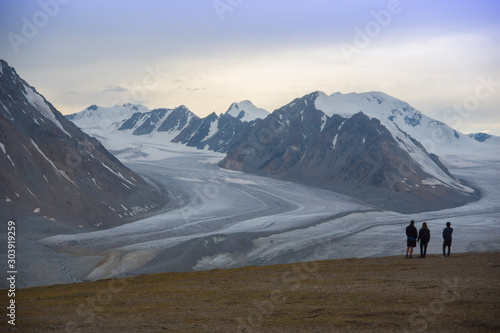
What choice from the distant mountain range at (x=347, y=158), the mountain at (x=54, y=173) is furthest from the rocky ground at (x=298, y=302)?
the distant mountain range at (x=347, y=158)

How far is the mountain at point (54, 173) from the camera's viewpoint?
48594 mm

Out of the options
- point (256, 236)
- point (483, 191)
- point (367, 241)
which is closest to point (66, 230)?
point (256, 236)

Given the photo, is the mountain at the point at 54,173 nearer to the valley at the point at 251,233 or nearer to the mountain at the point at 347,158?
the valley at the point at 251,233

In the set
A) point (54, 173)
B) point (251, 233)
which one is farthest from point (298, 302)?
point (54, 173)

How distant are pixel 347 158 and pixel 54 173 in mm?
60931

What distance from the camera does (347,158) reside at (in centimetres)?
9719

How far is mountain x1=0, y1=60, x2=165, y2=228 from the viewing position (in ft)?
159

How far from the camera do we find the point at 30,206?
46906mm

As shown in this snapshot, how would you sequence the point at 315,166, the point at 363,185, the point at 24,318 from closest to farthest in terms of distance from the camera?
the point at 24,318, the point at 363,185, the point at 315,166

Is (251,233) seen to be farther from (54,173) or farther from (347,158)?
(347,158)

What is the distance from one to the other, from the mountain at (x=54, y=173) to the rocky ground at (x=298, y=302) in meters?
29.0

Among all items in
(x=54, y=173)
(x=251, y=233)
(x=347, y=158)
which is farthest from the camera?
(x=347, y=158)

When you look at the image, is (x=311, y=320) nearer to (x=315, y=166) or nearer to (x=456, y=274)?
(x=456, y=274)

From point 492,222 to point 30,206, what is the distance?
53.8m
